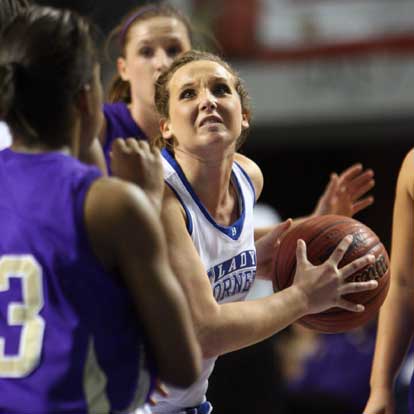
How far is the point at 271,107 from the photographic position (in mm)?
11430

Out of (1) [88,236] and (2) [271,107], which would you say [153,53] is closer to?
(1) [88,236]

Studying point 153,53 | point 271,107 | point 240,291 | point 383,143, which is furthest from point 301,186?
point 240,291

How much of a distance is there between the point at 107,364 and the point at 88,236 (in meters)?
0.32

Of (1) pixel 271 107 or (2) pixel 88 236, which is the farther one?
→ (1) pixel 271 107

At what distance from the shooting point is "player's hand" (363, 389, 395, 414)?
3764mm

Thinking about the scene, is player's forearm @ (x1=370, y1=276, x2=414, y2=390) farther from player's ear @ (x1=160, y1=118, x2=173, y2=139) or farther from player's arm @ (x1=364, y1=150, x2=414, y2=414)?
player's ear @ (x1=160, y1=118, x2=173, y2=139)

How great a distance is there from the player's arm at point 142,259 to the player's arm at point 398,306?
4.54ft

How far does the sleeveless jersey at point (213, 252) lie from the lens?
352 cm

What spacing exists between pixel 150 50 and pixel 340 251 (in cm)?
182

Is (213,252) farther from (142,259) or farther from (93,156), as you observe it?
(142,259)

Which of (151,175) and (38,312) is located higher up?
(151,175)

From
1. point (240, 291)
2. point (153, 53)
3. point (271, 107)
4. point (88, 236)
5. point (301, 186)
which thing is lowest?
point (301, 186)

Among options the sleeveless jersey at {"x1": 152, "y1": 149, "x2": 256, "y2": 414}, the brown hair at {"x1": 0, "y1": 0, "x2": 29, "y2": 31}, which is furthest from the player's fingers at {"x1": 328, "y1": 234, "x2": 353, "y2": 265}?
the brown hair at {"x1": 0, "y1": 0, "x2": 29, "y2": 31}

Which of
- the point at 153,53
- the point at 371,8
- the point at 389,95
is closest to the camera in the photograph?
the point at 153,53
